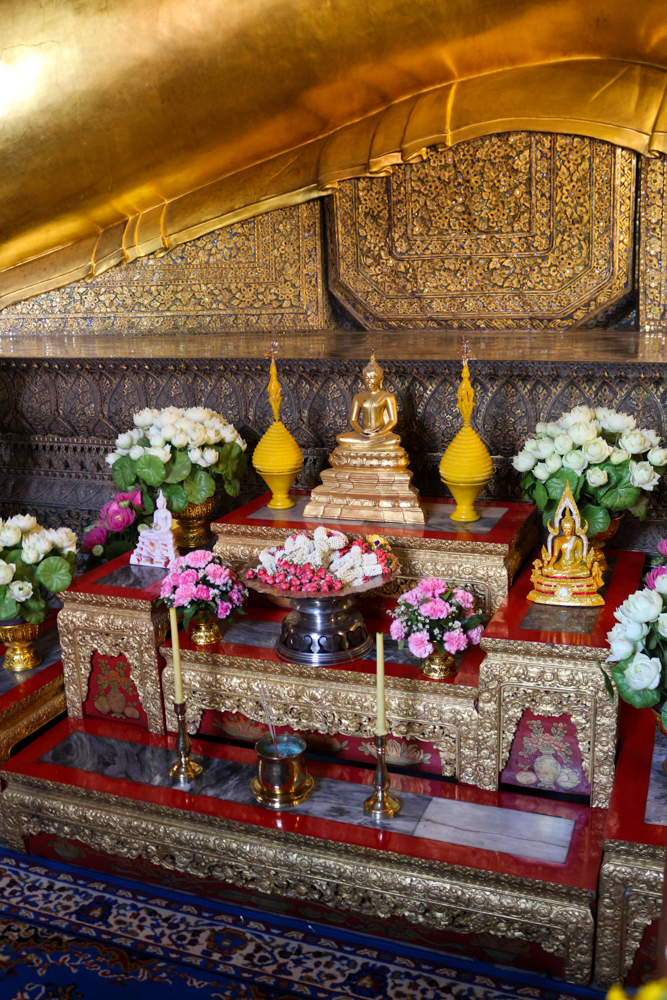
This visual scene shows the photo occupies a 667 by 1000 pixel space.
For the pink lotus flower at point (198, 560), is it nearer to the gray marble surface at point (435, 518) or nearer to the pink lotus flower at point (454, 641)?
the gray marble surface at point (435, 518)

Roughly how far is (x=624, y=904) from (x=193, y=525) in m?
1.63

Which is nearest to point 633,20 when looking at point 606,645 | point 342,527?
point 342,527

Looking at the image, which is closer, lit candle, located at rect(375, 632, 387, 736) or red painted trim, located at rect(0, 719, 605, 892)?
red painted trim, located at rect(0, 719, 605, 892)

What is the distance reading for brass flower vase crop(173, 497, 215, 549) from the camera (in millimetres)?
2771

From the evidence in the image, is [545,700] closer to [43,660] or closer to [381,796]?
[381,796]

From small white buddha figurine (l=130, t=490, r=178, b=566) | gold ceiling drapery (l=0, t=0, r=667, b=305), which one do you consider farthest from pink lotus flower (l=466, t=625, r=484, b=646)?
gold ceiling drapery (l=0, t=0, r=667, b=305)

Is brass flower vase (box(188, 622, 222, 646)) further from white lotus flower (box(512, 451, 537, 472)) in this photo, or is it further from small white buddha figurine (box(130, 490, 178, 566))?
white lotus flower (box(512, 451, 537, 472))

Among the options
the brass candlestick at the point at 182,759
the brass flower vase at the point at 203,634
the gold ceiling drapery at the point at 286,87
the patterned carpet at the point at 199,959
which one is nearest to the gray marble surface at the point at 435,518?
the brass flower vase at the point at 203,634

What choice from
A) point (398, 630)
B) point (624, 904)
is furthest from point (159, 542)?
point (624, 904)

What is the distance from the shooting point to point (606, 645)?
6.07ft

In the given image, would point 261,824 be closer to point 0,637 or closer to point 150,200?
point 0,637

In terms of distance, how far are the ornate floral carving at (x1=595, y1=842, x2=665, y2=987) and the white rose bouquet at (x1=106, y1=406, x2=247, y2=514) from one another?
1.50m

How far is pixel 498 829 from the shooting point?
180cm

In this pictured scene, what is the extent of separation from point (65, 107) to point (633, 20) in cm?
219
